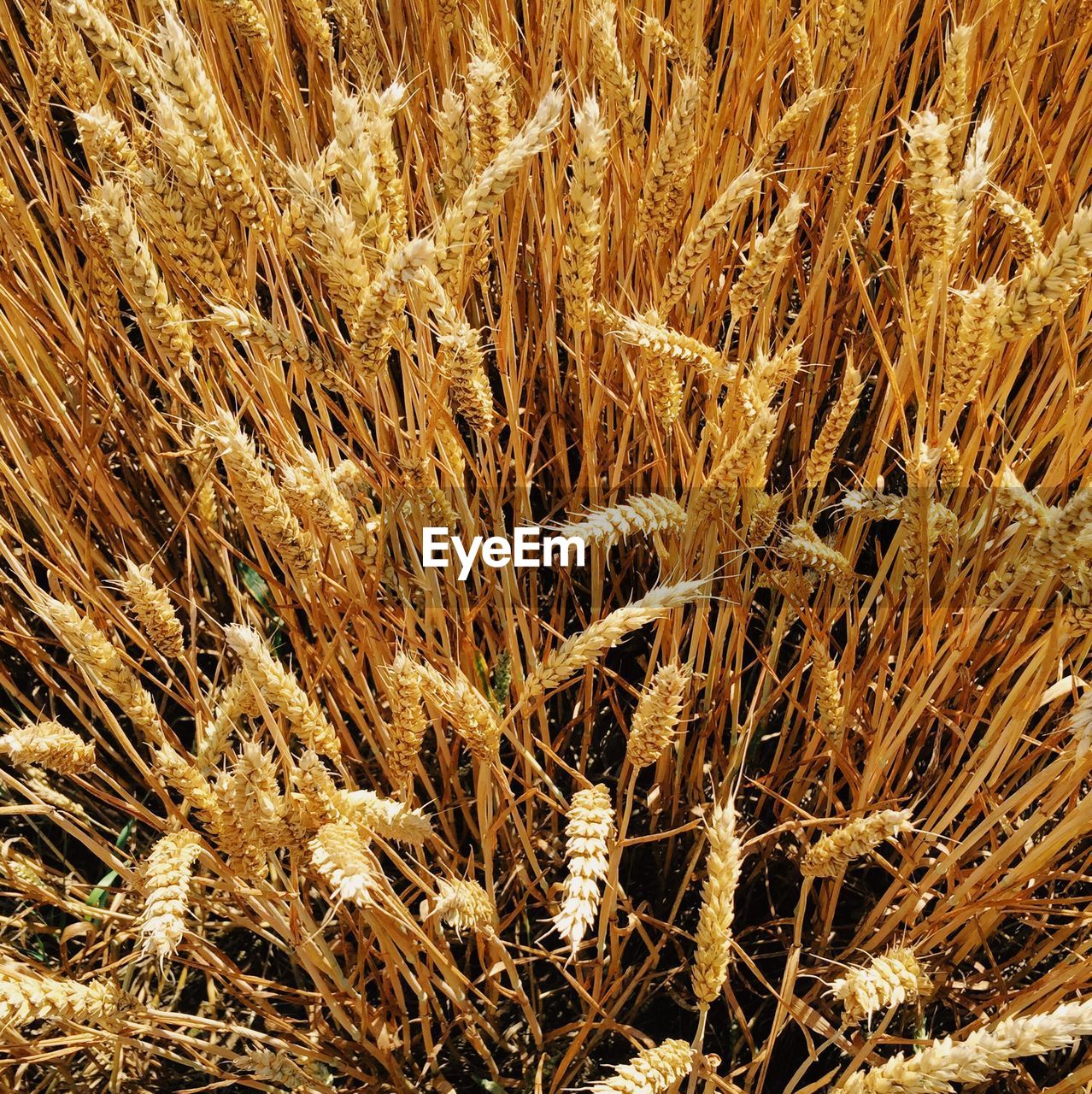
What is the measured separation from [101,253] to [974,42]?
121cm

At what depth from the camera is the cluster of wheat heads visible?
0.85 metres

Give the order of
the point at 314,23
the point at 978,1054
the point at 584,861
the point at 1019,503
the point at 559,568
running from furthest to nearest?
the point at 559,568 → the point at 314,23 → the point at 1019,503 → the point at 584,861 → the point at 978,1054

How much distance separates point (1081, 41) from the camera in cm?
139

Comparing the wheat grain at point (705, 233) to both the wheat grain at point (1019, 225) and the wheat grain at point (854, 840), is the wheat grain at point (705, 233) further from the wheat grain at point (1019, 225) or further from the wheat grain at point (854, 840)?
the wheat grain at point (854, 840)

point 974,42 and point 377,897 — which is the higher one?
point 974,42

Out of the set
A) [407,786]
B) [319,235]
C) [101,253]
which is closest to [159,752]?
[407,786]

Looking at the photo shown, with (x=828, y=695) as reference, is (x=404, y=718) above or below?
above

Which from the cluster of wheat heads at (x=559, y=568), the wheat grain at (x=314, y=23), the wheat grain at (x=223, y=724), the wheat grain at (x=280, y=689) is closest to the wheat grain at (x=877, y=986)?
the cluster of wheat heads at (x=559, y=568)

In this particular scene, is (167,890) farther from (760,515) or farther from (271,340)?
(760,515)

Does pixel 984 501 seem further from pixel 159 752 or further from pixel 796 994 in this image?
pixel 159 752

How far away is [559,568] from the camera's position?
4.57ft

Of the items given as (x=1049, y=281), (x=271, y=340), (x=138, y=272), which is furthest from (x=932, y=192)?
(x=138, y=272)

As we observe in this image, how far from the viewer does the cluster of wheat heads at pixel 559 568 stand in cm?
85

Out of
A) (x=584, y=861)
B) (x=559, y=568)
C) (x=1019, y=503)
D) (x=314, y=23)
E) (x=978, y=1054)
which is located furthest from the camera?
(x=559, y=568)
